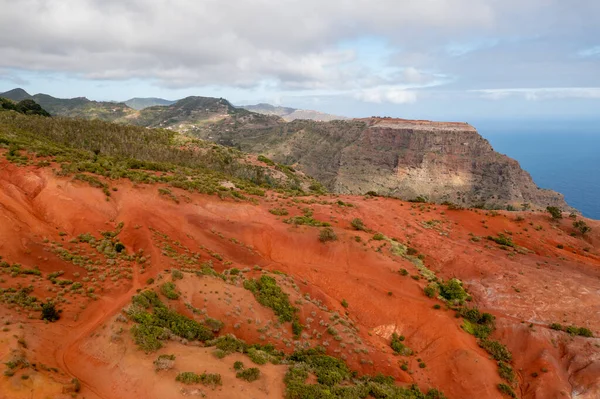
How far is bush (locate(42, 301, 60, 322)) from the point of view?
56.9 feet

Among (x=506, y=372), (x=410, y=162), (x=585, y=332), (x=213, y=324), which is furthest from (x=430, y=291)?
(x=410, y=162)

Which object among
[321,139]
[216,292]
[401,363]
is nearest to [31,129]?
[216,292]

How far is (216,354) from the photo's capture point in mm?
16094

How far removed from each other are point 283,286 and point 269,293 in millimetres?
1762

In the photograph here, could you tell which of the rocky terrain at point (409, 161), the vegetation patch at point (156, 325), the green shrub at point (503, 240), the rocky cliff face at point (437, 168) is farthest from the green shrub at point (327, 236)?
the rocky cliff face at point (437, 168)

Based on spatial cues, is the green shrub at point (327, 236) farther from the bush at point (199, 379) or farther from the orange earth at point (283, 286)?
the bush at point (199, 379)

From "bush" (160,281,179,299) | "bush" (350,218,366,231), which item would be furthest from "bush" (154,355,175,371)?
"bush" (350,218,366,231)

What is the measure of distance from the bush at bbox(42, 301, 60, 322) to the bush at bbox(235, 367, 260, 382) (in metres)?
10.3

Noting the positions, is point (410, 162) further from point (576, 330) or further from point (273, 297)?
point (273, 297)

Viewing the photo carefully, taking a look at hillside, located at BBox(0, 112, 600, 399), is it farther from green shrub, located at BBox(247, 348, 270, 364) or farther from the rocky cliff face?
the rocky cliff face

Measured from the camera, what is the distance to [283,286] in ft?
81.9

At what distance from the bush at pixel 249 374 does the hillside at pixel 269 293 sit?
0.06 m

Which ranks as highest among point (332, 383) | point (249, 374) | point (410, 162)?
point (410, 162)

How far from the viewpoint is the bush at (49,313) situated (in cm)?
1734
